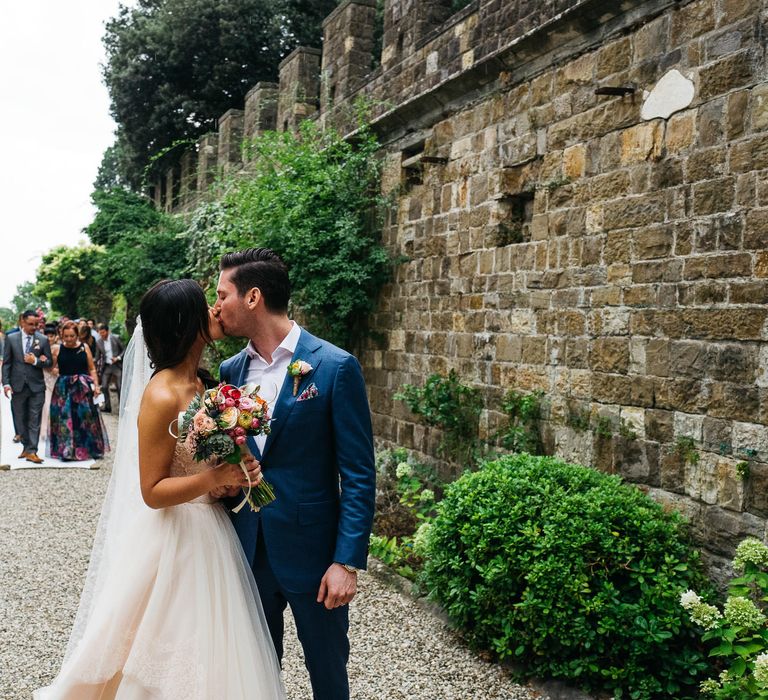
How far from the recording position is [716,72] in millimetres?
4250

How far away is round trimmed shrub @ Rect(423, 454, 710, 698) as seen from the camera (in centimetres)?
368

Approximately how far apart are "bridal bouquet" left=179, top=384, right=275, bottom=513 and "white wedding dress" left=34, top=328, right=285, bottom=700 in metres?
0.26

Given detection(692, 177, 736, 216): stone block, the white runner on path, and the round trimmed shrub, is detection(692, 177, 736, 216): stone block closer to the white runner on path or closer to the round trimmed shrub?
the round trimmed shrub

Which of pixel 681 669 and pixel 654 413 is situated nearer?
pixel 681 669

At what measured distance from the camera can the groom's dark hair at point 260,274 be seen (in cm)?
277

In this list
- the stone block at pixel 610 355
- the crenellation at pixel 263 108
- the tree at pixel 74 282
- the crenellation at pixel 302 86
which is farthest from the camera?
the tree at pixel 74 282

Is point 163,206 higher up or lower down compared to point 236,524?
higher up

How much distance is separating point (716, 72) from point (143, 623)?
384 centimetres

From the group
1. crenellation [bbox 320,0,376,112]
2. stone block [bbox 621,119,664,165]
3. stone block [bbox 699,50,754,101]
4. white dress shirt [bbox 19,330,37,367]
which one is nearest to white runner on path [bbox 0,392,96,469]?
white dress shirt [bbox 19,330,37,367]

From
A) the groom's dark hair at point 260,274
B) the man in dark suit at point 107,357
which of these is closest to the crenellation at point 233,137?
the man in dark suit at point 107,357

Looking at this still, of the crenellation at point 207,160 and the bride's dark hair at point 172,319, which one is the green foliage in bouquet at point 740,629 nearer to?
the bride's dark hair at point 172,319

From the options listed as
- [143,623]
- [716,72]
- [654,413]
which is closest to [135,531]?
[143,623]

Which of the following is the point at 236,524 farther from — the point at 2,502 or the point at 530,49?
the point at 2,502

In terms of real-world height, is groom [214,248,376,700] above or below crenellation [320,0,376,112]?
below
